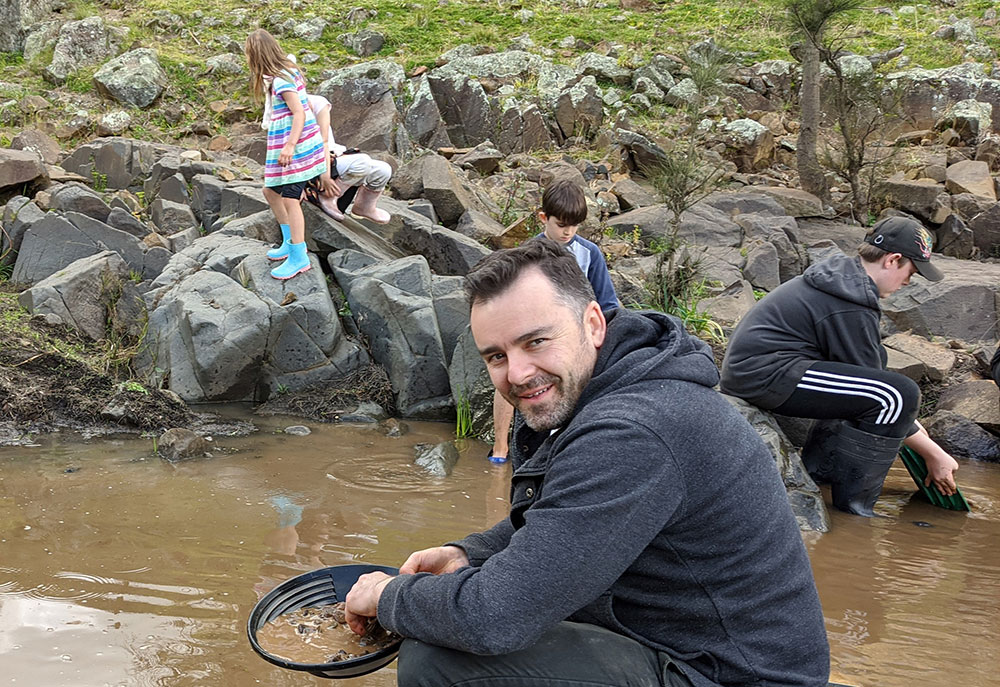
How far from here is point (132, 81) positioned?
41.1ft

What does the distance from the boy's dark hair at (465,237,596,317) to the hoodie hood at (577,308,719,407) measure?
0.37ft

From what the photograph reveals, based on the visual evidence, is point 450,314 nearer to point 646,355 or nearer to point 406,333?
point 406,333

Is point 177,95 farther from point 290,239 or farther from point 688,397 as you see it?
point 688,397

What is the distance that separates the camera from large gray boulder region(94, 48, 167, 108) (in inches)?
491

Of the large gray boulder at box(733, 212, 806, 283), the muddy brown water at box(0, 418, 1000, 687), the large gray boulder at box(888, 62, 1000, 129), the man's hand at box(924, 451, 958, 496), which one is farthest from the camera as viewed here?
the large gray boulder at box(888, 62, 1000, 129)

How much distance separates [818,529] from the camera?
15.3ft

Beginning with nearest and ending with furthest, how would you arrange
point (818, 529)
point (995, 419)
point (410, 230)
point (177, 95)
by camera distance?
point (818, 529), point (995, 419), point (410, 230), point (177, 95)

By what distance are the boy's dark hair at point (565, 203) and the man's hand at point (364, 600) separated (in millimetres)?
3144

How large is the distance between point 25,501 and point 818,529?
12.9 ft

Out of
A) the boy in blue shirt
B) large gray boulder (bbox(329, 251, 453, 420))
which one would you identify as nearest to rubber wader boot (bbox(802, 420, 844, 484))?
the boy in blue shirt

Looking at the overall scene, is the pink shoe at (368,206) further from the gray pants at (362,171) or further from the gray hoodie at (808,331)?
the gray hoodie at (808,331)

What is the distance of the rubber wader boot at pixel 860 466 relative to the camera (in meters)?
4.80

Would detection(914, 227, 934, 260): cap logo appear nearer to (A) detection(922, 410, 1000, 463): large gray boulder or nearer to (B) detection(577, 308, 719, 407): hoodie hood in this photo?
(A) detection(922, 410, 1000, 463): large gray boulder

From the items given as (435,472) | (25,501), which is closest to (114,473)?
(25,501)
